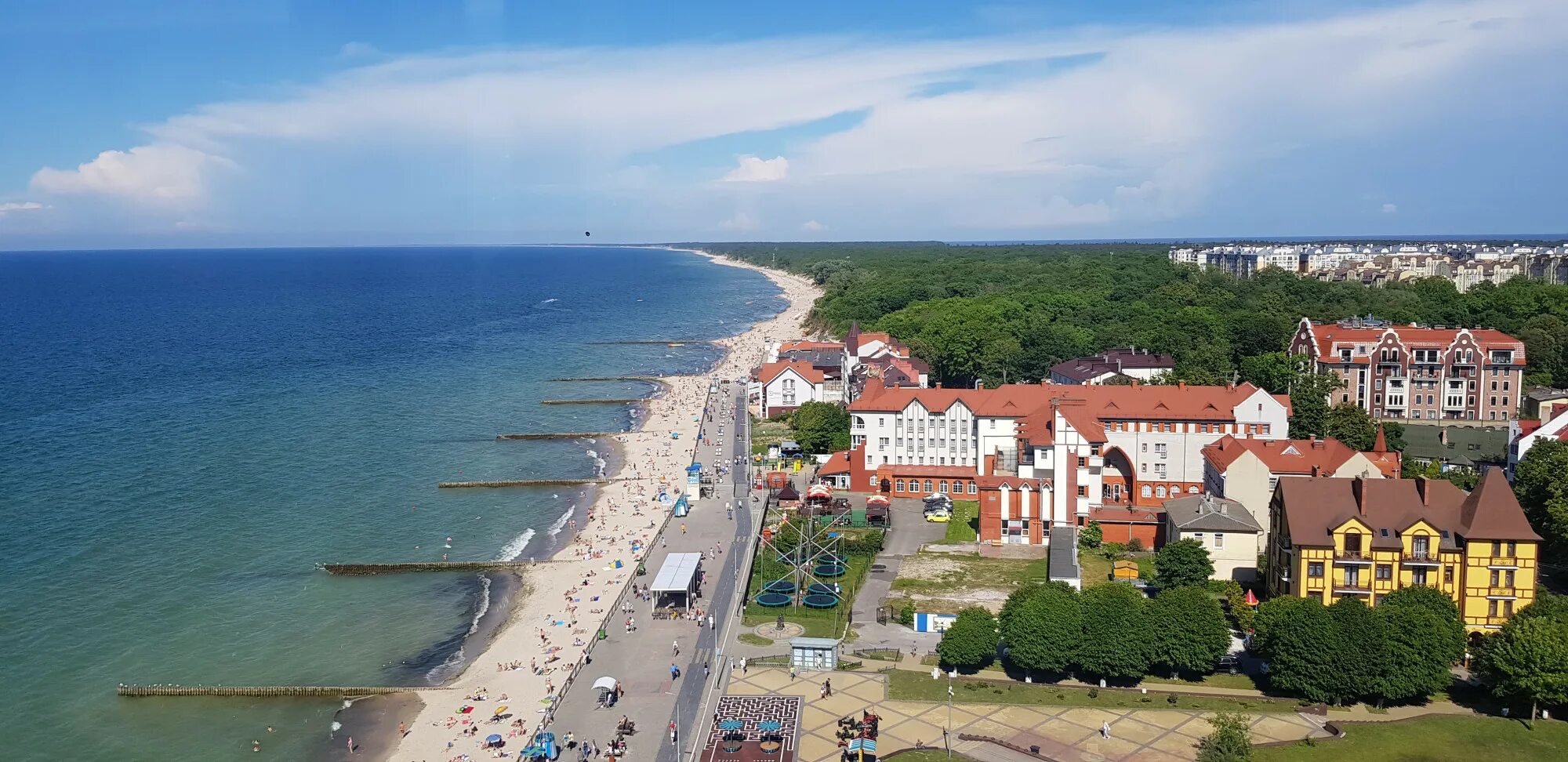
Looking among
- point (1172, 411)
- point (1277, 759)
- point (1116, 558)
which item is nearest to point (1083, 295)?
point (1172, 411)

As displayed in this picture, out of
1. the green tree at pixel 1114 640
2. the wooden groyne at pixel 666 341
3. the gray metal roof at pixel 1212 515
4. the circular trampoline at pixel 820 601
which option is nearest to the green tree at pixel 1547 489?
the gray metal roof at pixel 1212 515

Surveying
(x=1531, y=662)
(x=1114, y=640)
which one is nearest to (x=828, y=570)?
(x=1114, y=640)

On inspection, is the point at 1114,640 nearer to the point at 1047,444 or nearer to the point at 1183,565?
the point at 1183,565

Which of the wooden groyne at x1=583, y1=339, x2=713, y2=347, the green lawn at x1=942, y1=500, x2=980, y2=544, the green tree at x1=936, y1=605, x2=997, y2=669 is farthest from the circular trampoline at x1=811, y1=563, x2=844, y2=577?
the wooden groyne at x1=583, y1=339, x2=713, y2=347

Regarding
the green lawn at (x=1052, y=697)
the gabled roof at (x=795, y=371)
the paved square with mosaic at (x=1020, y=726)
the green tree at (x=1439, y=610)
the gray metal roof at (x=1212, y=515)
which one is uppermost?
the gabled roof at (x=795, y=371)

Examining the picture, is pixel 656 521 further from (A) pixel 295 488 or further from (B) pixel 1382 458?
(B) pixel 1382 458

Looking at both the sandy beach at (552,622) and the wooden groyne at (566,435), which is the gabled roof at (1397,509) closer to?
the sandy beach at (552,622)
